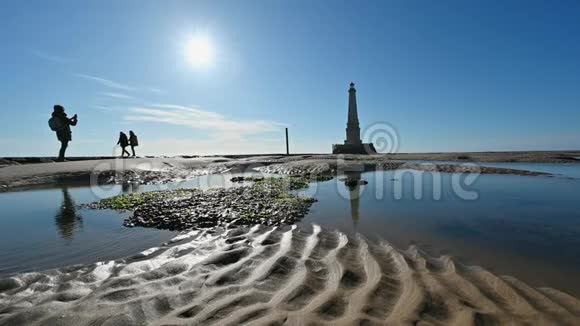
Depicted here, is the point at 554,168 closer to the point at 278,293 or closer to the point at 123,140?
the point at 278,293

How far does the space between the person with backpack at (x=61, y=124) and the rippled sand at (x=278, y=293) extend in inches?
759

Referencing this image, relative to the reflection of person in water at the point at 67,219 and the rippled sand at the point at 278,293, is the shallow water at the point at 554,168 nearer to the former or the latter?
the rippled sand at the point at 278,293

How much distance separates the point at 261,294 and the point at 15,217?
25.1ft

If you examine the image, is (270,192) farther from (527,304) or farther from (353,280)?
(527,304)

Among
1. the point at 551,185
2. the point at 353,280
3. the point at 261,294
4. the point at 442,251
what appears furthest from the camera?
the point at 551,185

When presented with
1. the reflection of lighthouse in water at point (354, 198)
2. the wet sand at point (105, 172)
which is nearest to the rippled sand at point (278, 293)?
the reflection of lighthouse in water at point (354, 198)

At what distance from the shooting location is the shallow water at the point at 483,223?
12.5 feet

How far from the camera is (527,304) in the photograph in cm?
274

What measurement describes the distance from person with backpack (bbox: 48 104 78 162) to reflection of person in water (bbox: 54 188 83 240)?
42.2 ft

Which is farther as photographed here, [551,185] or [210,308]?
[551,185]

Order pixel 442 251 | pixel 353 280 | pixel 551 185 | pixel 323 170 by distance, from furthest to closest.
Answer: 1. pixel 323 170
2. pixel 551 185
3. pixel 442 251
4. pixel 353 280

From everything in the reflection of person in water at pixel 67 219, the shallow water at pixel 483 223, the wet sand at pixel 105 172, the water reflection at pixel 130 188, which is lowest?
the shallow water at pixel 483 223

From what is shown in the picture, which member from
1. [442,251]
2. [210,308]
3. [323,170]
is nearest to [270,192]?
[442,251]
